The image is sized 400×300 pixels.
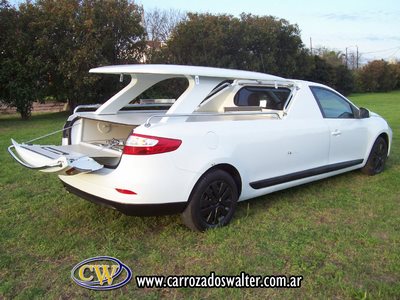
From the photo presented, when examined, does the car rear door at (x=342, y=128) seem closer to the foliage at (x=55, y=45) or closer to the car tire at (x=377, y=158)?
the car tire at (x=377, y=158)

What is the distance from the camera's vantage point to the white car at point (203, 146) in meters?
3.62

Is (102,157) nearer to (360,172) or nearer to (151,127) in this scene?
(151,127)

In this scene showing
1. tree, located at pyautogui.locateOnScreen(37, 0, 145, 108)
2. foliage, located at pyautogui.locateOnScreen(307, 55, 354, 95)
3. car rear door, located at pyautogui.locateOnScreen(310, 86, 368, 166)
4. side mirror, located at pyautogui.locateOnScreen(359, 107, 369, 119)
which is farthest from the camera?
foliage, located at pyautogui.locateOnScreen(307, 55, 354, 95)

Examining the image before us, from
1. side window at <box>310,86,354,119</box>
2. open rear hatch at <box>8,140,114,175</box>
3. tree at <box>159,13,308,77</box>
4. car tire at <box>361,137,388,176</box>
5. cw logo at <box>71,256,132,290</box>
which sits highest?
tree at <box>159,13,308,77</box>

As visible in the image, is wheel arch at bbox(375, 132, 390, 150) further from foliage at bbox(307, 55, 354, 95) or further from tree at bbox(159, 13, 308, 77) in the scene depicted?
foliage at bbox(307, 55, 354, 95)

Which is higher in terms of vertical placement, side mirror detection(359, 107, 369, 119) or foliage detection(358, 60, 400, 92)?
foliage detection(358, 60, 400, 92)

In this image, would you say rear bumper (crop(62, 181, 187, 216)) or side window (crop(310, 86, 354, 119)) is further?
side window (crop(310, 86, 354, 119))

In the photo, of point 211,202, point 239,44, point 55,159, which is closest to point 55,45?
point 239,44

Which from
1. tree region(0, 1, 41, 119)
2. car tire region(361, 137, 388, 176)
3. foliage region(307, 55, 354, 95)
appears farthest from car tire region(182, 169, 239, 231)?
foliage region(307, 55, 354, 95)

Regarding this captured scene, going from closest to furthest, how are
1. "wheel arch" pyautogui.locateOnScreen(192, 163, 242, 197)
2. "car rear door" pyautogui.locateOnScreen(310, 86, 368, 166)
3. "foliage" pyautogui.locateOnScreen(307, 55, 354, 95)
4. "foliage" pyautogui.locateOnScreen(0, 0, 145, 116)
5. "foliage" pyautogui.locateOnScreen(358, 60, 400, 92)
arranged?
"wheel arch" pyautogui.locateOnScreen(192, 163, 242, 197)
"car rear door" pyautogui.locateOnScreen(310, 86, 368, 166)
"foliage" pyautogui.locateOnScreen(0, 0, 145, 116)
"foliage" pyautogui.locateOnScreen(307, 55, 354, 95)
"foliage" pyautogui.locateOnScreen(358, 60, 400, 92)

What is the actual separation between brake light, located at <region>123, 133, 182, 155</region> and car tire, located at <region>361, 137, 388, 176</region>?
3.88 m

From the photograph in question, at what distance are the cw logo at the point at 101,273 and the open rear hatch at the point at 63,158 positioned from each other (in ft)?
2.59

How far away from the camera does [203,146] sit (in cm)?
388

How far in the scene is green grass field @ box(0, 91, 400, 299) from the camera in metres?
3.06
